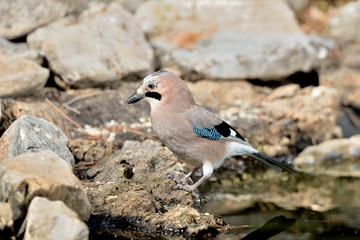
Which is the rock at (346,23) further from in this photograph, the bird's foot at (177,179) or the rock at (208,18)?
the bird's foot at (177,179)

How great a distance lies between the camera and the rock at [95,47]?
19.7 feet

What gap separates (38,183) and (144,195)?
0.99 metres

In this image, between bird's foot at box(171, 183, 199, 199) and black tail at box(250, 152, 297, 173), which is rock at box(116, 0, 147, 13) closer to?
black tail at box(250, 152, 297, 173)

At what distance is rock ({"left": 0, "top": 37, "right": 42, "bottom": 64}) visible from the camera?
5.85 meters

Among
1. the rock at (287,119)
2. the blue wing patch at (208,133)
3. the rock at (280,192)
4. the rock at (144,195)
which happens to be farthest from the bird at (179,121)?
the rock at (287,119)

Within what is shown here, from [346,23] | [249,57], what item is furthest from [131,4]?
[346,23]

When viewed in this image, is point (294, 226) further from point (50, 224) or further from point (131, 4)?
point (131, 4)

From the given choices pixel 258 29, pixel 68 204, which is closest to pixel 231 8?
pixel 258 29

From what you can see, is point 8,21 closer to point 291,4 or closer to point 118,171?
point 118,171

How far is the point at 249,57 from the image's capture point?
7.05 m

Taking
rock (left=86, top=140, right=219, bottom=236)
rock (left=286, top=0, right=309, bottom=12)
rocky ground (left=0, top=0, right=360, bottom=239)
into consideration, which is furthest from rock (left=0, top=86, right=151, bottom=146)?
rock (left=286, top=0, right=309, bottom=12)

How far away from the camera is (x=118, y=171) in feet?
13.8

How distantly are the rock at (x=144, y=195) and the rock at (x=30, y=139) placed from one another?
357 millimetres

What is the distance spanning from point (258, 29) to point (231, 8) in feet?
1.81
